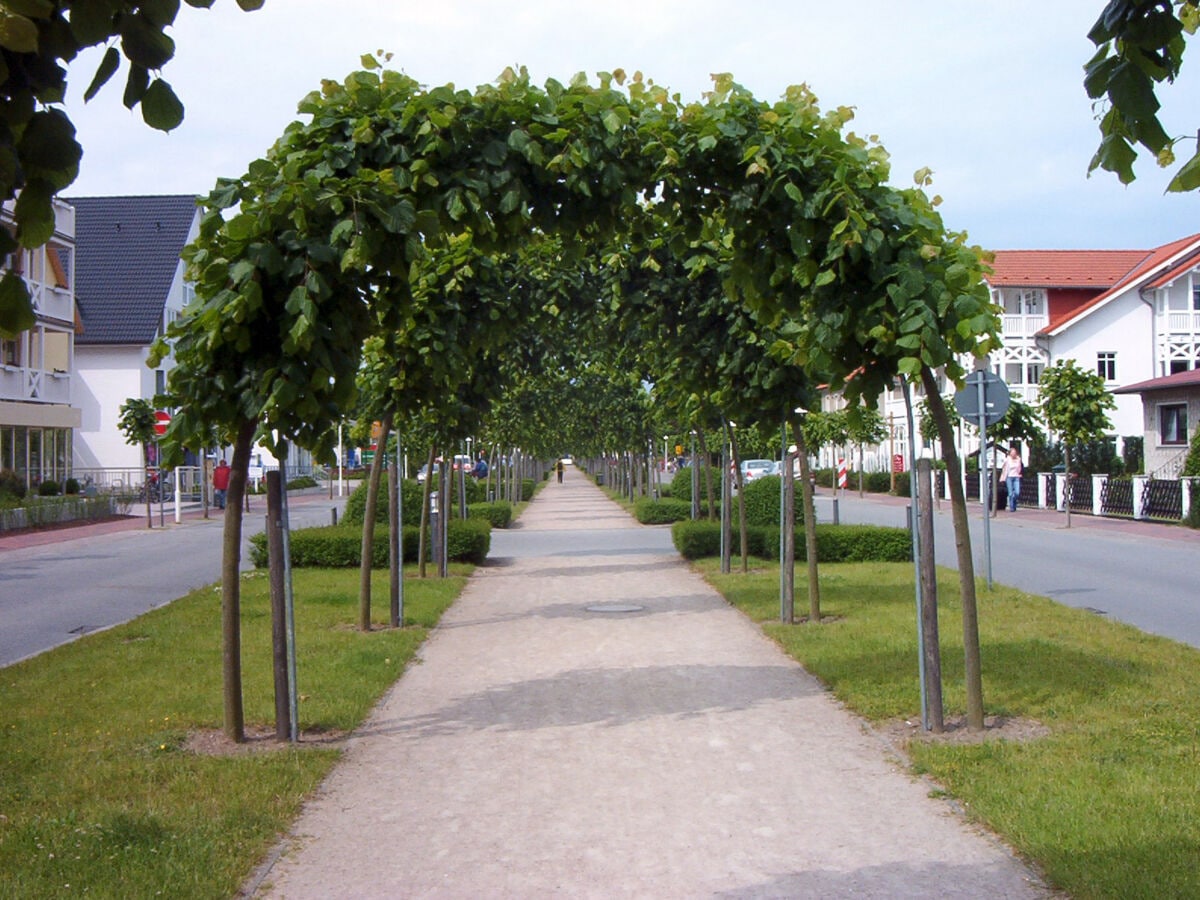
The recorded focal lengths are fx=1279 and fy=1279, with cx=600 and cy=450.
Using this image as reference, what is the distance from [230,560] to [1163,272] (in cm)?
4979

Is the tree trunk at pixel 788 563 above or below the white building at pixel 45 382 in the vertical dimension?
below

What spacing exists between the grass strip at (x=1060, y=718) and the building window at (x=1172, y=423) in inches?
1043

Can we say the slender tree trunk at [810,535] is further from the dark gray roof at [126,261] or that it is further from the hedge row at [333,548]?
the dark gray roof at [126,261]

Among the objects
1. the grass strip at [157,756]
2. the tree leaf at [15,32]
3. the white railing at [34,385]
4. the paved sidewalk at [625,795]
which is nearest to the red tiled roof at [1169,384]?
the paved sidewalk at [625,795]

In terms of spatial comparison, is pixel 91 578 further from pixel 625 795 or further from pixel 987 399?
pixel 625 795

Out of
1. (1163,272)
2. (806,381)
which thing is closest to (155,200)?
(1163,272)

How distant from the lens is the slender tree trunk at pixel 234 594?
722cm

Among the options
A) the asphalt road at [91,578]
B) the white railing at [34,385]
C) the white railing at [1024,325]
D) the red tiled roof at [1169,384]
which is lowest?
the asphalt road at [91,578]

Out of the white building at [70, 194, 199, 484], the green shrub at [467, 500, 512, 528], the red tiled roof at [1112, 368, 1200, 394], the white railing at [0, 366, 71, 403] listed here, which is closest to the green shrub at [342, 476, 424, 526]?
the green shrub at [467, 500, 512, 528]

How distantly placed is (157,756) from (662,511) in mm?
25522

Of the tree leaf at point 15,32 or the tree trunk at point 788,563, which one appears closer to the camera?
the tree leaf at point 15,32

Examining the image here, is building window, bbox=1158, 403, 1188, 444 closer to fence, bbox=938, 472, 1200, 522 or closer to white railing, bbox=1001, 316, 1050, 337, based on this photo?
fence, bbox=938, 472, 1200, 522

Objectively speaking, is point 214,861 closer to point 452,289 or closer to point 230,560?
point 230,560

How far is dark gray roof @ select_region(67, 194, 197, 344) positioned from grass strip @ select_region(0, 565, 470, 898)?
46.1 metres
